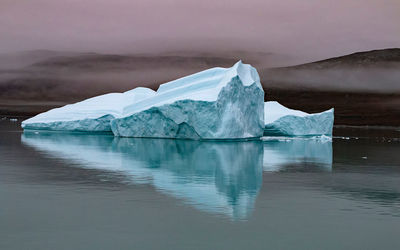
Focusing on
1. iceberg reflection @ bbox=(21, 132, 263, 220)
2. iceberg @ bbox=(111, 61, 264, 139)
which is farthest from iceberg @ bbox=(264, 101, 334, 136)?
iceberg reflection @ bbox=(21, 132, 263, 220)

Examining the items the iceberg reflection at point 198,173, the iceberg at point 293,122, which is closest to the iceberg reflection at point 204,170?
the iceberg reflection at point 198,173

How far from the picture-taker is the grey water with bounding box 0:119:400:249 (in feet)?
23.0

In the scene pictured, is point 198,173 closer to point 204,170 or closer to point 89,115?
point 204,170

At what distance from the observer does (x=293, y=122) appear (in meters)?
37.9

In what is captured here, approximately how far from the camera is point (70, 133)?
39.6 metres

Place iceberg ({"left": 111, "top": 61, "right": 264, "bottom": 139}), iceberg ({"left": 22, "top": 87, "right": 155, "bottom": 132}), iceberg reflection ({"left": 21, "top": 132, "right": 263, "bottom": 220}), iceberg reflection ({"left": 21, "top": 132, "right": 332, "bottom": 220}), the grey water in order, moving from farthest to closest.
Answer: iceberg ({"left": 22, "top": 87, "right": 155, "bottom": 132}) → iceberg ({"left": 111, "top": 61, "right": 264, "bottom": 139}) → iceberg reflection ({"left": 21, "top": 132, "right": 332, "bottom": 220}) → iceberg reflection ({"left": 21, "top": 132, "right": 263, "bottom": 220}) → the grey water

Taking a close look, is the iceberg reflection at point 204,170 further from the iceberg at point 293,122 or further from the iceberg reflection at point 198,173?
the iceberg at point 293,122

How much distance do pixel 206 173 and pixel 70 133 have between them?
26434 mm

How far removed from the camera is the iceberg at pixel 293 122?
3731cm

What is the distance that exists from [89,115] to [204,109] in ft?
36.6

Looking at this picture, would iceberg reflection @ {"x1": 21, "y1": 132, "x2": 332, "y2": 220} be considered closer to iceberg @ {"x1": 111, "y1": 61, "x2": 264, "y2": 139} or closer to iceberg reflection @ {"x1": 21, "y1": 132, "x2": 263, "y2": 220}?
iceberg reflection @ {"x1": 21, "y1": 132, "x2": 263, "y2": 220}

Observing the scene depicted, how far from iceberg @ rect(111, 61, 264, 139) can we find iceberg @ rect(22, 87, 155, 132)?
3.42 metres

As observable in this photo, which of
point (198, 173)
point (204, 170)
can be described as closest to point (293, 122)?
point (204, 170)

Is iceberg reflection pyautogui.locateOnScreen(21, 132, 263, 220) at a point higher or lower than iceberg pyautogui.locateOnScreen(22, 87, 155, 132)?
lower
